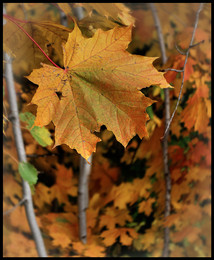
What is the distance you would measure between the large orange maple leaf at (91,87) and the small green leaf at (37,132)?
7 cm

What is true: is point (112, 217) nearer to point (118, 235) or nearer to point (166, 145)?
point (118, 235)

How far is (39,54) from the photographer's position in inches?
15.9

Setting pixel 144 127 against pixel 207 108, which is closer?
pixel 144 127

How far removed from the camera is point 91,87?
376 millimetres

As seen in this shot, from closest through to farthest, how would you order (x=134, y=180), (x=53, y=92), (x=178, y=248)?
(x=53, y=92) → (x=134, y=180) → (x=178, y=248)

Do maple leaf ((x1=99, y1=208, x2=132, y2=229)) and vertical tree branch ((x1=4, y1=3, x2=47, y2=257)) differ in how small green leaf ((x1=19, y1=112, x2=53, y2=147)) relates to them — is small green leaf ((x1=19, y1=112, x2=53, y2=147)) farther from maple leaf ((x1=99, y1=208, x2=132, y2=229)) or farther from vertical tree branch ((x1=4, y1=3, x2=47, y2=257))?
maple leaf ((x1=99, y1=208, x2=132, y2=229))

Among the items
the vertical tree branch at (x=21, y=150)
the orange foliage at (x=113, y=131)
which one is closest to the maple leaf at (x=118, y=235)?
the orange foliage at (x=113, y=131)

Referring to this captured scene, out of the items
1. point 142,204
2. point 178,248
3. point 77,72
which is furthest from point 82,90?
point 178,248

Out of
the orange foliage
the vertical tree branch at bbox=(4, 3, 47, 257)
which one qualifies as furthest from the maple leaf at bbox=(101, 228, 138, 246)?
the vertical tree branch at bbox=(4, 3, 47, 257)

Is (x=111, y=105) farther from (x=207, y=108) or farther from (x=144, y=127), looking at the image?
(x=207, y=108)

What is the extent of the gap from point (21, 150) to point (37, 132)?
6 cm

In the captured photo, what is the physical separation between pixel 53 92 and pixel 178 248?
46cm

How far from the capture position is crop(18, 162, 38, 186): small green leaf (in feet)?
1.60

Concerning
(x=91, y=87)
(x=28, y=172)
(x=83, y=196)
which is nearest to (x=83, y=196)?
(x=83, y=196)
